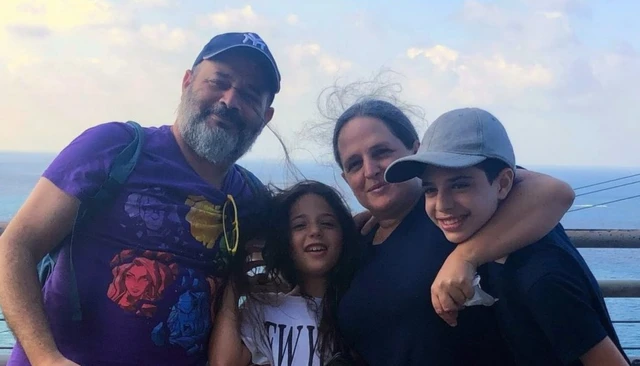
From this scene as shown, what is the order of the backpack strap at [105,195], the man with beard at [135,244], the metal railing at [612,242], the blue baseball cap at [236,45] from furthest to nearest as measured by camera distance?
1. the metal railing at [612,242]
2. the blue baseball cap at [236,45]
3. the backpack strap at [105,195]
4. the man with beard at [135,244]

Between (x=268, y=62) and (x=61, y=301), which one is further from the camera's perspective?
(x=268, y=62)

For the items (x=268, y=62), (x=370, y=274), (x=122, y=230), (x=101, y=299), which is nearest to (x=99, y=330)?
(x=101, y=299)

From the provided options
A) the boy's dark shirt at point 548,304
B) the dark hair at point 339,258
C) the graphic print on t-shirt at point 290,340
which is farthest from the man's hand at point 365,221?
the boy's dark shirt at point 548,304

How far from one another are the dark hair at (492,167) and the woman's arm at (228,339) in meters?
1.15

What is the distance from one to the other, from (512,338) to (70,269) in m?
1.56

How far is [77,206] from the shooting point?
230cm

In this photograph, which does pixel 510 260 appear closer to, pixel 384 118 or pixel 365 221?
pixel 384 118

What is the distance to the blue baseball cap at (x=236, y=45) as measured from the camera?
9.04ft

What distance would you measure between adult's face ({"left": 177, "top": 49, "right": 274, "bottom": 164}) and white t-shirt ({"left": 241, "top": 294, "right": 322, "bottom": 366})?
2.16 ft

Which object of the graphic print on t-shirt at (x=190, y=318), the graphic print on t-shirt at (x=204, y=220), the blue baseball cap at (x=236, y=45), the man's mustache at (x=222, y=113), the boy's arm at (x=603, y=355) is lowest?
the graphic print on t-shirt at (x=190, y=318)

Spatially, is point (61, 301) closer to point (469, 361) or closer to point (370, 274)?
point (370, 274)

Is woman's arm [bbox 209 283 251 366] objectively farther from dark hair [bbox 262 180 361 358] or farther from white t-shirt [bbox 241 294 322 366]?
dark hair [bbox 262 180 361 358]

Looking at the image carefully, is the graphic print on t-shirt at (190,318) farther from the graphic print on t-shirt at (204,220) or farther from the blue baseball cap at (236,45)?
the blue baseball cap at (236,45)

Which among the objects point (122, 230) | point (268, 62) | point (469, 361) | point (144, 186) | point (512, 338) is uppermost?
point (268, 62)
